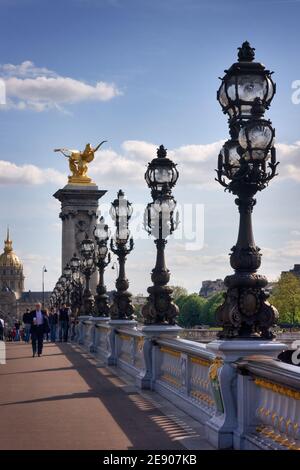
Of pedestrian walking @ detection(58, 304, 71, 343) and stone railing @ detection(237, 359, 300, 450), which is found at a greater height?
pedestrian walking @ detection(58, 304, 71, 343)

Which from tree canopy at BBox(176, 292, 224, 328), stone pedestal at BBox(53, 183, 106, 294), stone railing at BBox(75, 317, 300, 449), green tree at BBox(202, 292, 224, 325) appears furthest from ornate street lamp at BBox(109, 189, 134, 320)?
tree canopy at BBox(176, 292, 224, 328)

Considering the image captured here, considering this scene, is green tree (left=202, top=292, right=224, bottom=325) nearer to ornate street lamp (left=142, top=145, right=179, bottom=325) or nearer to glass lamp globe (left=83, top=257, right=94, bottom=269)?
glass lamp globe (left=83, top=257, right=94, bottom=269)

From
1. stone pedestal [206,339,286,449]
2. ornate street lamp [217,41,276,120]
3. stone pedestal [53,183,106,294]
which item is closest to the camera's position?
stone pedestal [206,339,286,449]

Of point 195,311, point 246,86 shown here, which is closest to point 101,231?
point 246,86

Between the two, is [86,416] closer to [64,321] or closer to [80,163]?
[64,321]

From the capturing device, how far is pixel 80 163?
11706cm

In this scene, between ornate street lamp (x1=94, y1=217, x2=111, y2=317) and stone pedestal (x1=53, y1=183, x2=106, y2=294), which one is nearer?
ornate street lamp (x1=94, y1=217, x2=111, y2=317)

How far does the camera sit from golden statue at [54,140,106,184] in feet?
380

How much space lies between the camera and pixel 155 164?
19625 millimetres

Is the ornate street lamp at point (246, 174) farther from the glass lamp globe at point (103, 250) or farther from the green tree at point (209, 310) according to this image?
the green tree at point (209, 310)

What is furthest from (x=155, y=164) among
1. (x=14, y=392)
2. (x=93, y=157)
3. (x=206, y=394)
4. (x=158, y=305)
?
(x=93, y=157)

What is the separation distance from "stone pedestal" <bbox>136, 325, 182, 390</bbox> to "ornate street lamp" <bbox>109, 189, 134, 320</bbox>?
23.5 ft

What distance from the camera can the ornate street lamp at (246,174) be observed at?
11562mm
